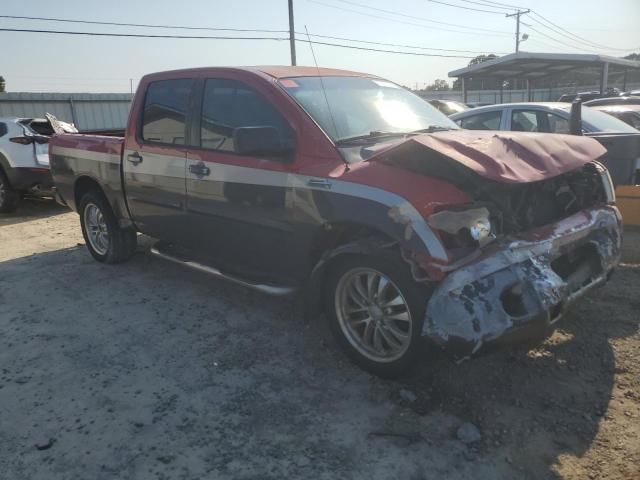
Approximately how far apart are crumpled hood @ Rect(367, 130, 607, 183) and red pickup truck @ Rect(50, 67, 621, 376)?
0.04ft

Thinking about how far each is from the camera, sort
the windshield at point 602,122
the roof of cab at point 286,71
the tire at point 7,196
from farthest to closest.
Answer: the tire at point 7,196 < the windshield at point 602,122 < the roof of cab at point 286,71

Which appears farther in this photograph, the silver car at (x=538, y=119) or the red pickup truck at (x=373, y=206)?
the silver car at (x=538, y=119)

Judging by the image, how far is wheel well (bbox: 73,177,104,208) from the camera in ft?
19.0

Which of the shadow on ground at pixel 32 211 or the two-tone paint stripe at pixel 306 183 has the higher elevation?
the two-tone paint stripe at pixel 306 183

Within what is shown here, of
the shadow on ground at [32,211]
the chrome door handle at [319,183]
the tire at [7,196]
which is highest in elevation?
the chrome door handle at [319,183]

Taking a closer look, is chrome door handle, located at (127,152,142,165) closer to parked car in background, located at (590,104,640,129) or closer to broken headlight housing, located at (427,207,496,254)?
broken headlight housing, located at (427,207,496,254)

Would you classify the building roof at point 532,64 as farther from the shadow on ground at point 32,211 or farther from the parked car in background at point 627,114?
the shadow on ground at point 32,211

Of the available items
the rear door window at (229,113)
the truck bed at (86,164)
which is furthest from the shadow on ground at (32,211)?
the rear door window at (229,113)

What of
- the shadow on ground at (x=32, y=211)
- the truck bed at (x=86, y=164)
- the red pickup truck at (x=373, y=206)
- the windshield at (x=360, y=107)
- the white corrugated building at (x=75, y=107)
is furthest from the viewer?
the white corrugated building at (x=75, y=107)

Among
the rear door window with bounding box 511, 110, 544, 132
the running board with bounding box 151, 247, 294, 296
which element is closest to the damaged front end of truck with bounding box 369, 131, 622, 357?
the running board with bounding box 151, 247, 294, 296

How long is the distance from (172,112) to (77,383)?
2.36m

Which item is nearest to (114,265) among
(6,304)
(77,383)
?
(6,304)

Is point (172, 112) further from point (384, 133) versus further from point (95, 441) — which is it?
point (95, 441)

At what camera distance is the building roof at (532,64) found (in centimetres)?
2038
